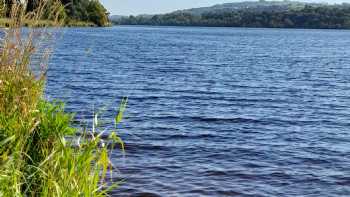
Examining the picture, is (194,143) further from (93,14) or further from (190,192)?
(93,14)

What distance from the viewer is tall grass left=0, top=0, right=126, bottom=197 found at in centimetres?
772

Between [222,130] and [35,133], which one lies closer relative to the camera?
[35,133]

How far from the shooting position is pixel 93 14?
188625mm

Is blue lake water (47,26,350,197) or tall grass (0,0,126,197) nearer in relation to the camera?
tall grass (0,0,126,197)

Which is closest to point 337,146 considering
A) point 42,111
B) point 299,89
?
point 42,111

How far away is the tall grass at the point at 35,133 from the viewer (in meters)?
7.72

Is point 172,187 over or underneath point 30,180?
underneath

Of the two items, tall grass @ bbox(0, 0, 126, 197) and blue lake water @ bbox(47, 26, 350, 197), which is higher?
tall grass @ bbox(0, 0, 126, 197)

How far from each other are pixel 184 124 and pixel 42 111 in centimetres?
1295

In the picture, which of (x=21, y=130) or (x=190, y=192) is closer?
(x=21, y=130)

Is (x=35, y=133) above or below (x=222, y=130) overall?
above

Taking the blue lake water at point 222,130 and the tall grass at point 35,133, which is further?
the blue lake water at point 222,130

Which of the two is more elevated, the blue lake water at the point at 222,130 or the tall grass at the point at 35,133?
the tall grass at the point at 35,133

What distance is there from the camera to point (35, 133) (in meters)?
9.09
